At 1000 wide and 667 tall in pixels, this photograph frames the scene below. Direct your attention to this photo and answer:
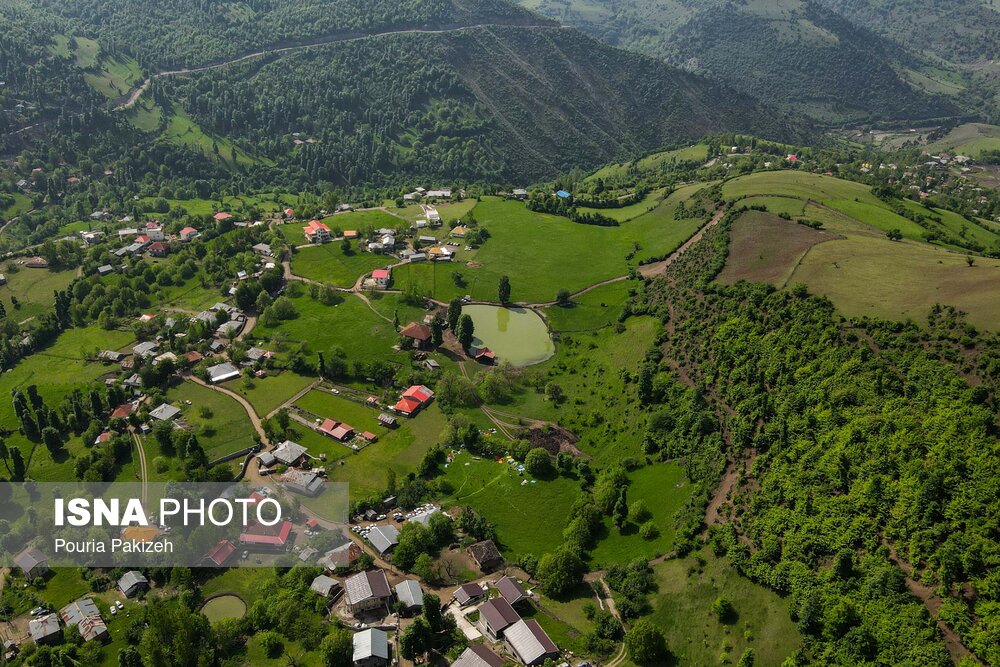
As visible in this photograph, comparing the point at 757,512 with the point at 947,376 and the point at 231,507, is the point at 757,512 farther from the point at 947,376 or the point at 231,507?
the point at 231,507

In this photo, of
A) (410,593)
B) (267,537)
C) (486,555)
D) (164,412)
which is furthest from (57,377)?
(486,555)

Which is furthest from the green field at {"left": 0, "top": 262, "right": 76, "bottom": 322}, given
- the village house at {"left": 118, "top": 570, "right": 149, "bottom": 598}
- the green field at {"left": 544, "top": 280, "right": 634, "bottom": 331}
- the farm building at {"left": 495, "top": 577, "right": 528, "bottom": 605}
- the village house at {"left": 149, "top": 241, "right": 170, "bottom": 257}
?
the farm building at {"left": 495, "top": 577, "right": 528, "bottom": 605}

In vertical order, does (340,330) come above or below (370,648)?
below

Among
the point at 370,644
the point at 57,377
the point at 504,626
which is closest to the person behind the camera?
the point at 370,644

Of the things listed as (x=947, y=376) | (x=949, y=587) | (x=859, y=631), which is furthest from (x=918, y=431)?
(x=859, y=631)

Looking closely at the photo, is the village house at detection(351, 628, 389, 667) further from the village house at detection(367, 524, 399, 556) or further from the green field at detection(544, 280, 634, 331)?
the green field at detection(544, 280, 634, 331)

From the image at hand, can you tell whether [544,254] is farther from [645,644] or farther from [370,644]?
[370,644]
